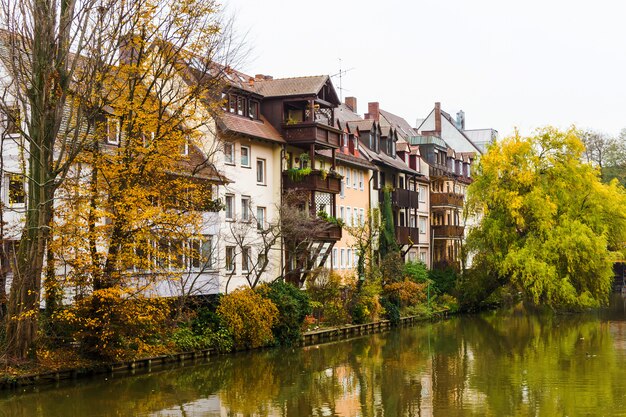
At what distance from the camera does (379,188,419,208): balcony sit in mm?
67631

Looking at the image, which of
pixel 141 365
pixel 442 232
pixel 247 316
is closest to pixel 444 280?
pixel 442 232

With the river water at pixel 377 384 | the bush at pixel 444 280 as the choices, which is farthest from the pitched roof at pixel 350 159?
the river water at pixel 377 384

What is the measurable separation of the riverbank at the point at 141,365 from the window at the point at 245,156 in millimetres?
9172

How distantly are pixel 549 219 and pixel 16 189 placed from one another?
114 feet

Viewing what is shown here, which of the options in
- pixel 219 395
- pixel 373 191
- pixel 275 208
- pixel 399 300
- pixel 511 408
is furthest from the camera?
pixel 373 191

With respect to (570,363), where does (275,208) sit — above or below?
above

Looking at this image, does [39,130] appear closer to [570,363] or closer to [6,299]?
[6,299]

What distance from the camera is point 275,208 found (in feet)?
167

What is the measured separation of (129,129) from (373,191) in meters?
34.1

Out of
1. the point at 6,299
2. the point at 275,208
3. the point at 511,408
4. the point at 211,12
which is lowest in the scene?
the point at 511,408

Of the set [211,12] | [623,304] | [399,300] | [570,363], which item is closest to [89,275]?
[211,12]

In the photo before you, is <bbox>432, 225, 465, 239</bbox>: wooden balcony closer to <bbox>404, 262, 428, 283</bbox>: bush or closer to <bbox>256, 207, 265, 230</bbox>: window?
<bbox>404, 262, 428, 283</bbox>: bush

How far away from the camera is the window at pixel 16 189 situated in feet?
112

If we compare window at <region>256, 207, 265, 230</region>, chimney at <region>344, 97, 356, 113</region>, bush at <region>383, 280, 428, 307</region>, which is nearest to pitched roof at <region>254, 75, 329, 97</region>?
window at <region>256, 207, 265, 230</region>
